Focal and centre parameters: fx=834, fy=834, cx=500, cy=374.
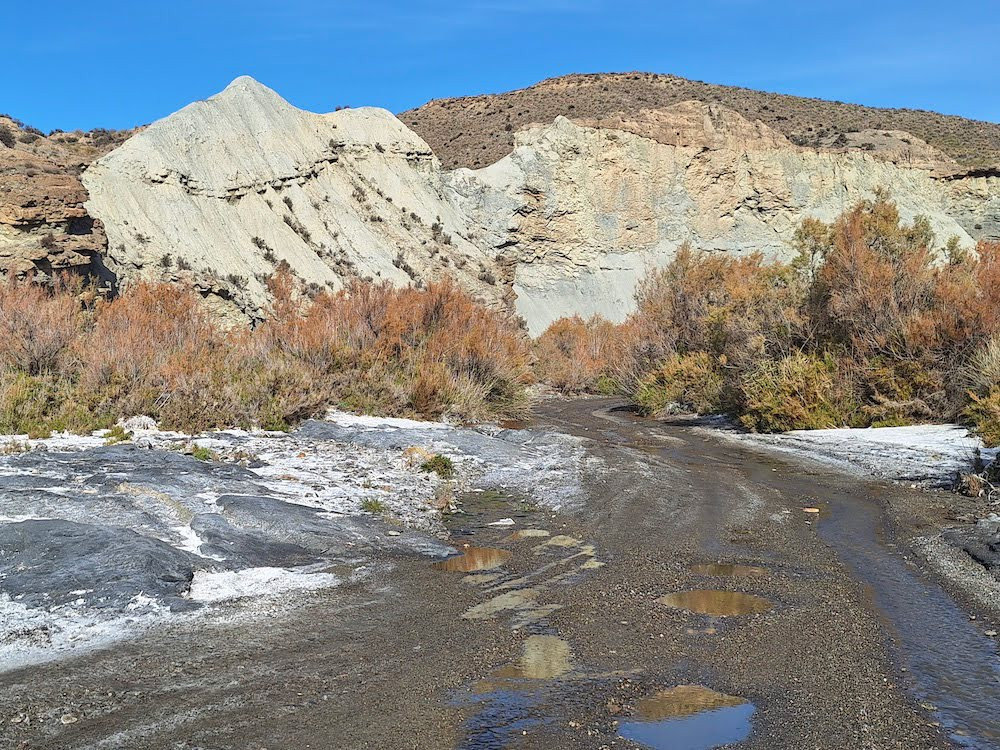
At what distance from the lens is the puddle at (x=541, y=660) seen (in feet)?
14.4

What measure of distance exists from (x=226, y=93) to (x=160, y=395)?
31090 millimetres

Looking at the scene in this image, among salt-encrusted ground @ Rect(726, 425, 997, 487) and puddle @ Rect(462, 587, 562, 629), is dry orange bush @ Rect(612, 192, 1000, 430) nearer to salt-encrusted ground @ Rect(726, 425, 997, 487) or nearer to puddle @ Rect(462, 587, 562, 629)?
salt-encrusted ground @ Rect(726, 425, 997, 487)

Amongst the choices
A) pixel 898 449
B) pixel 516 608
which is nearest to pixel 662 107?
pixel 898 449

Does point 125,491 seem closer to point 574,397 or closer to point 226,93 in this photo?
point 574,397

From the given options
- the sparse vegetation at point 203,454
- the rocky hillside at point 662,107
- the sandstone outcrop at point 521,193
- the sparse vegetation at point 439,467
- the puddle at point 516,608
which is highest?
the rocky hillside at point 662,107

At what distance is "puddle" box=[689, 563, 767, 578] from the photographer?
21.2ft

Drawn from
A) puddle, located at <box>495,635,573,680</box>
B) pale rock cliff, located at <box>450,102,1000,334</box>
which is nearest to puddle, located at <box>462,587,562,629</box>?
puddle, located at <box>495,635,573,680</box>

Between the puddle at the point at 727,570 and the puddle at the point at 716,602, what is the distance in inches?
20.1

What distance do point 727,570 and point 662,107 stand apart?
54.5 metres

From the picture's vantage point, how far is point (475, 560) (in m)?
6.86

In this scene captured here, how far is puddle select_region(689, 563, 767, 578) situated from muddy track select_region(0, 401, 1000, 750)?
3 cm

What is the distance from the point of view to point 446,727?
3748 millimetres

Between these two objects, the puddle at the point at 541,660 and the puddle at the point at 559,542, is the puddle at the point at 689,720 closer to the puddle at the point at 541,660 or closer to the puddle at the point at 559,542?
the puddle at the point at 541,660

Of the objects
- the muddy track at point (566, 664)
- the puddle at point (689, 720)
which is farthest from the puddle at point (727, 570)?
the puddle at point (689, 720)
